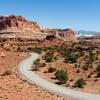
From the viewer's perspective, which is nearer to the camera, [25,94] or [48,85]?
[25,94]

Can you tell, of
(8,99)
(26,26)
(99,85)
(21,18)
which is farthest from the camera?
(21,18)

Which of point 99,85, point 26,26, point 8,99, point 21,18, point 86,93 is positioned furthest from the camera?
point 21,18

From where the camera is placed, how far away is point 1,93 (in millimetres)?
11930

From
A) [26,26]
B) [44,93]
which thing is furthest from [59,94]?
[26,26]

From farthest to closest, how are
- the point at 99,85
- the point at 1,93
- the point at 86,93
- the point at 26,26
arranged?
the point at 26,26
the point at 99,85
the point at 86,93
the point at 1,93

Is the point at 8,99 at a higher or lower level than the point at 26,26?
lower

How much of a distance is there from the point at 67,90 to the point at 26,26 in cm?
14844

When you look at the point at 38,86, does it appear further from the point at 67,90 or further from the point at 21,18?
the point at 21,18

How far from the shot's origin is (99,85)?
50.5ft

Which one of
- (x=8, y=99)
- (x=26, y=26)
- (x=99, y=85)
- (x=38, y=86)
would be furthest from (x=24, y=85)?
(x=26, y=26)

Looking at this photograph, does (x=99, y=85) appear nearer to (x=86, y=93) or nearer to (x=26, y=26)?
(x=86, y=93)

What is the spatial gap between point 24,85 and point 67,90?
4.29m

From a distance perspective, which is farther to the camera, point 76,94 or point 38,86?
point 38,86

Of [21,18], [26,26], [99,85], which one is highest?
[21,18]
